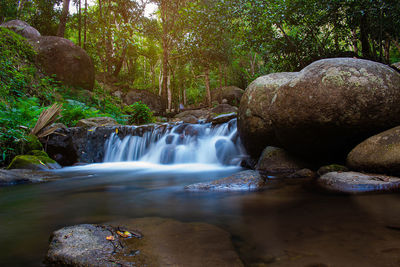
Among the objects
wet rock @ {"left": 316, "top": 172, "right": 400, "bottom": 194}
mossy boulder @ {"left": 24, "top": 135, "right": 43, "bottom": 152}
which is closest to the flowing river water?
wet rock @ {"left": 316, "top": 172, "right": 400, "bottom": 194}

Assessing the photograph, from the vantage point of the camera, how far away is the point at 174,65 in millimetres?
27297

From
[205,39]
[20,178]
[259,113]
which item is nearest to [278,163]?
[259,113]

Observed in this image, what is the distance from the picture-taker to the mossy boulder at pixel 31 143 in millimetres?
6918

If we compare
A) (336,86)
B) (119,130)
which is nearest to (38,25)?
(119,130)

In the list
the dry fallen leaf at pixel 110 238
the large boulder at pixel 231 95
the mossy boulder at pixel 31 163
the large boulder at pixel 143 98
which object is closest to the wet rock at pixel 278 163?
the dry fallen leaf at pixel 110 238

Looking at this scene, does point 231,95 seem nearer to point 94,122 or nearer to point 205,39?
A: point 205,39

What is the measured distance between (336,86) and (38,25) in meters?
23.4

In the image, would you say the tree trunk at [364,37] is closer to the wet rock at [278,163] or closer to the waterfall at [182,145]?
the waterfall at [182,145]

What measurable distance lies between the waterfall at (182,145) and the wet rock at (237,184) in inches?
100

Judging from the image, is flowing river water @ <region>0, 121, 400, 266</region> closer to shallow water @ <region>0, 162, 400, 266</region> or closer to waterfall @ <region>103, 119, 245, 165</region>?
shallow water @ <region>0, 162, 400, 266</region>

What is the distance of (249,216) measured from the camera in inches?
94.3

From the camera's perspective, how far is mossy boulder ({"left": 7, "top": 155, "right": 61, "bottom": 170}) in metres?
5.76

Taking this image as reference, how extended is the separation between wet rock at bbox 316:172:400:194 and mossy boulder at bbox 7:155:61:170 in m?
6.20

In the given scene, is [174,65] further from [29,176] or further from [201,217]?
[201,217]
